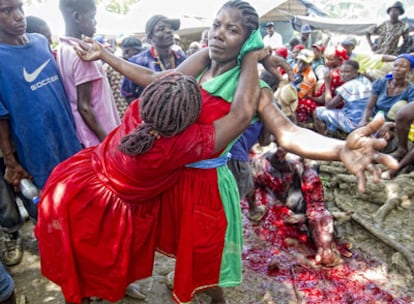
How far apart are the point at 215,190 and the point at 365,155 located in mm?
824

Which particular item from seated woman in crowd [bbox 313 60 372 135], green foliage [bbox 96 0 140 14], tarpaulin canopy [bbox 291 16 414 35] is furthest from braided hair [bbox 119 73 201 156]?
green foliage [bbox 96 0 140 14]

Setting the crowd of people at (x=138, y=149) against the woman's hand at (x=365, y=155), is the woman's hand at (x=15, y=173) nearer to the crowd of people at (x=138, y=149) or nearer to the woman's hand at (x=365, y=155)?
the crowd of people at (x=138, y=149)

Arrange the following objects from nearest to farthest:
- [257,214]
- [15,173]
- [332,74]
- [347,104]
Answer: [15,173] < [257,214] < [347,104] < [332,74]

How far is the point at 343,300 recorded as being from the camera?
2629 millimetres

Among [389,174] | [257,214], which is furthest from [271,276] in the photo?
[389,174]

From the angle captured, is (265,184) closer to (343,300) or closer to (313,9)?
(343,300)

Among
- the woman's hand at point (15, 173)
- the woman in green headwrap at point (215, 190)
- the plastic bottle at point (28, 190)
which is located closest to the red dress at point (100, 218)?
the woman in green headwrap at point (215, 190)

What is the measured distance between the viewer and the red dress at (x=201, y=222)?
5.91 ft

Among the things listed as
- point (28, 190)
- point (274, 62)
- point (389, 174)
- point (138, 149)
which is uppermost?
point (274, 62)

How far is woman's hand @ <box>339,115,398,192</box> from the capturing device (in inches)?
50.2

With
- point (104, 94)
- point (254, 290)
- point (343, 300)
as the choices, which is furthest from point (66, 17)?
point (343, 300)

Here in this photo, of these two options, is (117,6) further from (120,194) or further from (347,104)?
(120,194)

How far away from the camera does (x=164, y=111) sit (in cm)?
144

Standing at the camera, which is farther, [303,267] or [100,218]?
[303,267]
